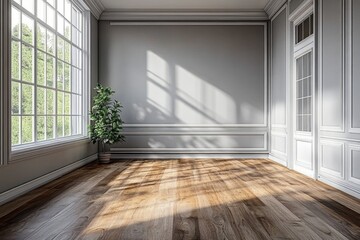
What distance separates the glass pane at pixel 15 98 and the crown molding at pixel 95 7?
2.71 meters

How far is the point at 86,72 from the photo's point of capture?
5.82 m

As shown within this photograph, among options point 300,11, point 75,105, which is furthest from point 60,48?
point 300,11

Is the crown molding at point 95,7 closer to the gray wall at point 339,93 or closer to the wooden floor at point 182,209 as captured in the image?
the wooden floor at point 182,209

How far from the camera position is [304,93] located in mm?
4809

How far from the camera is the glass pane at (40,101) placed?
396 centimetres

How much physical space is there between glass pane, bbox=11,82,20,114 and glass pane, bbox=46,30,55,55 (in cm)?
106

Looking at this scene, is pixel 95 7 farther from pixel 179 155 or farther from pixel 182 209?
pixel 182 209

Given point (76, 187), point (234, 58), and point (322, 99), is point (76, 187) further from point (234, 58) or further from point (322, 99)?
point (234, 58)

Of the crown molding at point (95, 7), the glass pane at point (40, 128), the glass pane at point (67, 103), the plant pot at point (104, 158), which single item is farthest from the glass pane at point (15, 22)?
the plant pot at point (104, 158)

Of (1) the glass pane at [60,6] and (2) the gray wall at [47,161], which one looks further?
(1) the glass pane at [60,6]

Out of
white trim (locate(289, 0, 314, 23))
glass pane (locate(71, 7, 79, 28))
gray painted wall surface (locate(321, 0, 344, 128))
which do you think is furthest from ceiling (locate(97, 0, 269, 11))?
gray painted wall surface (locate(321, 0, 344, 128))

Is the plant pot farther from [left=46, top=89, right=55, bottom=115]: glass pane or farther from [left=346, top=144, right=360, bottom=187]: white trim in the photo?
[left=346, top=144, right=360, bottom=187]: white trim

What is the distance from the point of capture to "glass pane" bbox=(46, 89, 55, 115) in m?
4.29

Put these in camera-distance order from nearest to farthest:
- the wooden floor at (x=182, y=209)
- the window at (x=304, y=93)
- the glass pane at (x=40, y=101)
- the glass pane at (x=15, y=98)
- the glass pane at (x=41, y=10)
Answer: the wooden floor at (x=182, y=209) < the glass pane at (x=15, y=98) < the glass pane at (x=40, y=101) < the glass pane at (x=41, y=10) < the window at (x=304, y=93)
